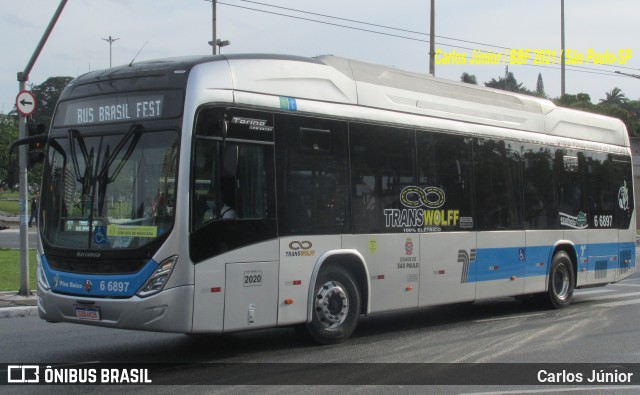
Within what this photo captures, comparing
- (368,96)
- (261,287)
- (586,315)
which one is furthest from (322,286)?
(586,315)

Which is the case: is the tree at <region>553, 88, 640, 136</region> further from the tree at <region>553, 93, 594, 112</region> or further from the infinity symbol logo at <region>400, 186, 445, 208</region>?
the infinity symbol logo at <region>400, 186, 445, 208</region>

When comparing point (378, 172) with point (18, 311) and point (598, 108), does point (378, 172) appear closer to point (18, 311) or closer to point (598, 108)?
point (18, 311)

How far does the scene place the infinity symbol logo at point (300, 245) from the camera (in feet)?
31.1

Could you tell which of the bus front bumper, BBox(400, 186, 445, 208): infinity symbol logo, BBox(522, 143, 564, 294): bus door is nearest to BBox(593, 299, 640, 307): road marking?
BBox(522, 143, 564, 294): bus door

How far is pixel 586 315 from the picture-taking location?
1380cm

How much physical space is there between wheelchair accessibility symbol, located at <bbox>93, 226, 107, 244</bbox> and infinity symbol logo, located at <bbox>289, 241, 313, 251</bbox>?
214 centimetres

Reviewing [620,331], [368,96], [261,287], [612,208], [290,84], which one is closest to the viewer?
[261,287]

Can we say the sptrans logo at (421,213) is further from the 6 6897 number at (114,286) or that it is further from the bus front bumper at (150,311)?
the 6 6897 number at (114,286)

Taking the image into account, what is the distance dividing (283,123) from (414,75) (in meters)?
3.31

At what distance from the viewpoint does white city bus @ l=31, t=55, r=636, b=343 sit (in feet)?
27.7

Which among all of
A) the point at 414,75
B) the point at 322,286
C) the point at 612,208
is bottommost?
the point at 322,286

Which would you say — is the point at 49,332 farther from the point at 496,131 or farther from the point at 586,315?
the point at 586,315

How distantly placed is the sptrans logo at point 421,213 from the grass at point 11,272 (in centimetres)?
914

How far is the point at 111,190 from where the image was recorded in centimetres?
870
